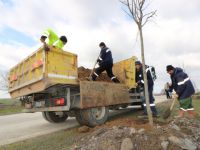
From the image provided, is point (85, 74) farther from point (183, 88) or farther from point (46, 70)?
point (183, 88)

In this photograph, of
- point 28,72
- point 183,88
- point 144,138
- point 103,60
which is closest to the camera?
point 144,138

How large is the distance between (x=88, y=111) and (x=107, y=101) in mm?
747

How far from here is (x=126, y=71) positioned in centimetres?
998

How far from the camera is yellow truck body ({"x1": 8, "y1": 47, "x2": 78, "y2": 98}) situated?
696cm

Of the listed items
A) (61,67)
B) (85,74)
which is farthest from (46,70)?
(85,74)

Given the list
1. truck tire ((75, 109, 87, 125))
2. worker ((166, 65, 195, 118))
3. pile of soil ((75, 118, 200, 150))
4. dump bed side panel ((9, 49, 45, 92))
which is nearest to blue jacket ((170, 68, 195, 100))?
worker ((166, 65, 195, 118))

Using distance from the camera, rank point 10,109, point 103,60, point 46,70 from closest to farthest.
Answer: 1. point 46,70
2. point 103,60
3. point 10,109

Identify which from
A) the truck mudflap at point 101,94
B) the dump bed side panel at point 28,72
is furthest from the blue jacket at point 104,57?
the dump bed side panel at point 28,72

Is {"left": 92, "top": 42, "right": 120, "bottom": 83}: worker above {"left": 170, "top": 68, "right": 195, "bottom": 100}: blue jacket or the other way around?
above

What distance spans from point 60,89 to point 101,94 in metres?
1.15

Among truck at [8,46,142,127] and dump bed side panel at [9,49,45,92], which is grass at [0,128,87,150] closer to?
truck at [8,46,142,127]

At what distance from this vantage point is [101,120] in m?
8.08

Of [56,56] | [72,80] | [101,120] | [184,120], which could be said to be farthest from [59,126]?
[184,120]

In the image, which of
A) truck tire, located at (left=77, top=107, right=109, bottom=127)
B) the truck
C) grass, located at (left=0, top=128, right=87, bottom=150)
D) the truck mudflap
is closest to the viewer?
grass, located at (left=0, top=128, right=87, bottom=150)
